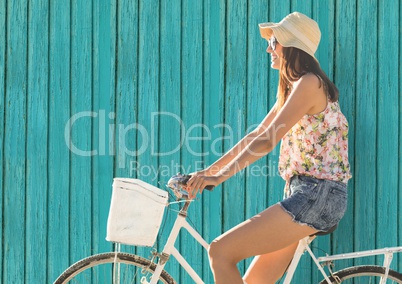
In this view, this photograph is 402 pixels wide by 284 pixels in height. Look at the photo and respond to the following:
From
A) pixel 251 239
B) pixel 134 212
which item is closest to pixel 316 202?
pixel 251 239

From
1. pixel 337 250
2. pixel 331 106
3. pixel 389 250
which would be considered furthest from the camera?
pixel 337 250

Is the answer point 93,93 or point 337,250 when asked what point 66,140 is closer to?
point 93,93

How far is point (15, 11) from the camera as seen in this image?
15.9 feet

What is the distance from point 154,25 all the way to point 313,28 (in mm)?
1234

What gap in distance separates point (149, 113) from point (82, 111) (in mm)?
430

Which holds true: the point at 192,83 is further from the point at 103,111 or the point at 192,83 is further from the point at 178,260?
the point at 178,260

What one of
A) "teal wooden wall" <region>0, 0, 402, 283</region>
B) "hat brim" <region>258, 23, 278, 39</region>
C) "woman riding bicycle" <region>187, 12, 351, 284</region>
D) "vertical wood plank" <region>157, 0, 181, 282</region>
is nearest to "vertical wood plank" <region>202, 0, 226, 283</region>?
"teal wooden wall" <region>0, 0, 402, 283</region>

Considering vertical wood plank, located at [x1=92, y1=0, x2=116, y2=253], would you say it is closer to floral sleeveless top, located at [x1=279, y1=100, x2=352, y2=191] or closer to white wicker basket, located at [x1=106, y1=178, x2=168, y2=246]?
white wicker basket, located at [x1=106, y1=178, x2=168, y2=246]

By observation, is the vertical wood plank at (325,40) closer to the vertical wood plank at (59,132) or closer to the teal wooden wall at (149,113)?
the teal wooden wall at (149,113)

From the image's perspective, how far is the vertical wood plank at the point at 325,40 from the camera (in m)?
4.73

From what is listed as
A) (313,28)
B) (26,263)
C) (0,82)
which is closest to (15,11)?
(0,82)

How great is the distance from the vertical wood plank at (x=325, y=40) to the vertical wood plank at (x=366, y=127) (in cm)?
9

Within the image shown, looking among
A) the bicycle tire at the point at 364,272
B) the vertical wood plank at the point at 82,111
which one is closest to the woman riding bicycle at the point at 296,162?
the bicycle tire at the point at 364,272

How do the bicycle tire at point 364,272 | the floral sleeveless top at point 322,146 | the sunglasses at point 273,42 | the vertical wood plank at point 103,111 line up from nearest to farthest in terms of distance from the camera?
the floral sleeveless top at point 322,146 → the sunglasses at point 273,42 → the bicycle tire at point 364,272 → the vertical wood plank at point 103,111
